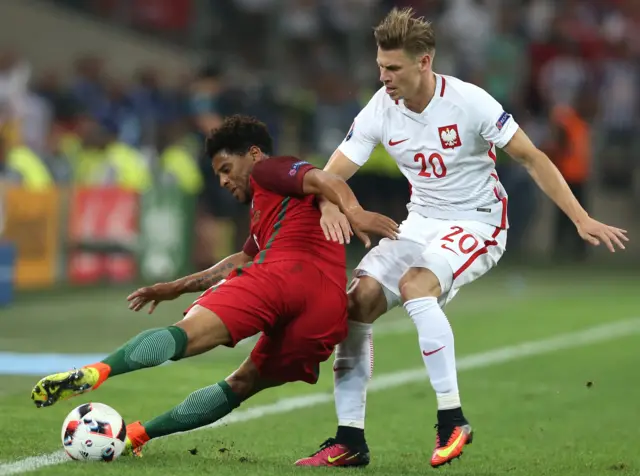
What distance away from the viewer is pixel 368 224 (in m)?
5.75

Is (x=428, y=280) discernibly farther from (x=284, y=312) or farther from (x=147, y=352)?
(x=147, y=352)

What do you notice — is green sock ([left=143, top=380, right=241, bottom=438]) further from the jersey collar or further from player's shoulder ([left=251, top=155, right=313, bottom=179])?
the jersey collar

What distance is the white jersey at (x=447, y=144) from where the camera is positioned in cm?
648

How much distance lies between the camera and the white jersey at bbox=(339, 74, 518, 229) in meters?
6.48

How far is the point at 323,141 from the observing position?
66.5ft

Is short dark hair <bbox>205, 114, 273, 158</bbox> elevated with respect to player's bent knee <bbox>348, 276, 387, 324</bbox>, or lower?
elevated

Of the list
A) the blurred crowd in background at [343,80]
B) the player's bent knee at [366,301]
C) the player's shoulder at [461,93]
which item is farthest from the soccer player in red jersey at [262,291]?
the blurred crowd in background at [343,80]

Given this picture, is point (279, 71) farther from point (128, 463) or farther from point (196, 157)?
point (128, 463)

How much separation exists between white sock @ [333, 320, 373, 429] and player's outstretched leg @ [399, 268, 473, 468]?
36cm

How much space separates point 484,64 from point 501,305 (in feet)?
22.8

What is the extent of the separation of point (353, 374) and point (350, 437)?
0.30 meters

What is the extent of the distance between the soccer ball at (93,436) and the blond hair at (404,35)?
212cm

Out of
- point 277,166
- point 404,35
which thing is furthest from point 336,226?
point 404,35

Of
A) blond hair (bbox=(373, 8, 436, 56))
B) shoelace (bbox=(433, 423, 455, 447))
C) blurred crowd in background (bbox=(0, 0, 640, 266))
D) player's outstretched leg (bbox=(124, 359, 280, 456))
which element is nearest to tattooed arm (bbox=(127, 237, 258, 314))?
player's outstretched leg (bbox=(124, 359, 280, 456))
